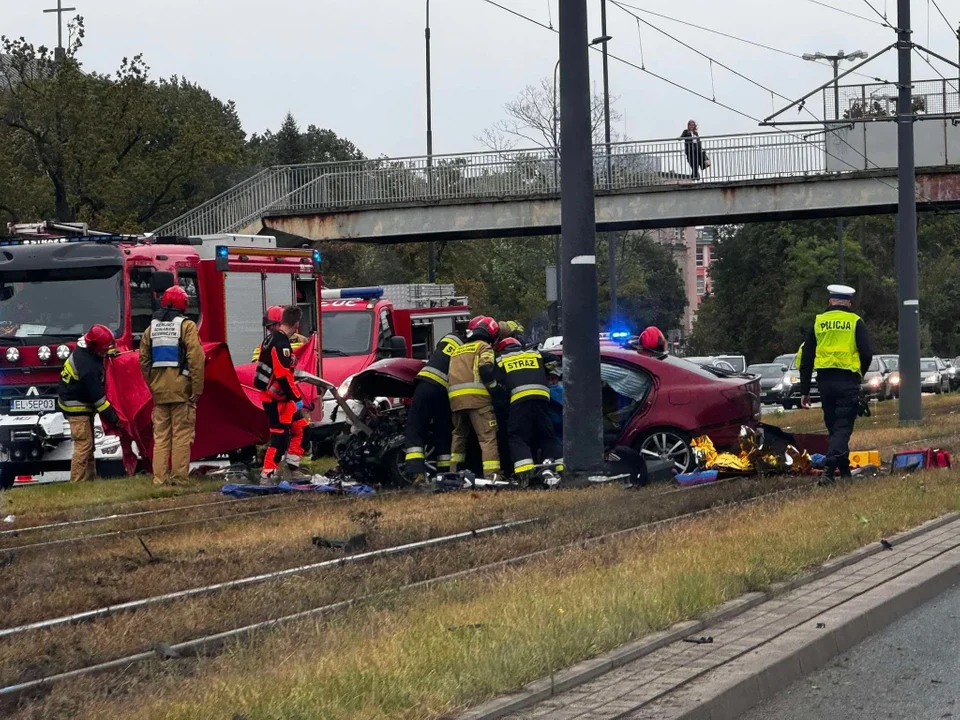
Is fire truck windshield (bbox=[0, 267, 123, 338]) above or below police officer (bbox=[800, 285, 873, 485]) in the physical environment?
above

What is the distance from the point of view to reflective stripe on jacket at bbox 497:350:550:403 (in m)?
13.6

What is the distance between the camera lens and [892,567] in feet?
27.9

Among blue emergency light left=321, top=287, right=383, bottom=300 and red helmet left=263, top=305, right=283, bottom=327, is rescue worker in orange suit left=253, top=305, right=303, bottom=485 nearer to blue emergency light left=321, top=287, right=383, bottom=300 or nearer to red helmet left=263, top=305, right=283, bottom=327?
red helmet left=263, top=305, right=283, bottom=327

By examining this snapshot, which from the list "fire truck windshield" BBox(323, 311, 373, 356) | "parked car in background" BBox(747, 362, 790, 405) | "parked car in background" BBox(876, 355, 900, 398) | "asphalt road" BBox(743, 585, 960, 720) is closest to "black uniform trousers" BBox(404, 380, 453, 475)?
"asphalt road" BBox(743, 585, 960, 720)

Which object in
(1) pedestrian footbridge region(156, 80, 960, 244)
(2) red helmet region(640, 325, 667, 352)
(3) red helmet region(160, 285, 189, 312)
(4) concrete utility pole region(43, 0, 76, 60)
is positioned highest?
(4) concrete utility pole region(43, 0, 76, 60)

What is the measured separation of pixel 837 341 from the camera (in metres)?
13.5

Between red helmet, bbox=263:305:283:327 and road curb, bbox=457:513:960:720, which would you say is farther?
red helmet, bbox=263:305:283:327

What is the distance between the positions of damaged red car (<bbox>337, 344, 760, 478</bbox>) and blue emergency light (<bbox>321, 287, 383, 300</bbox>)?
23.8 ft

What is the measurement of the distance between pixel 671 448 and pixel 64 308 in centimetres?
701

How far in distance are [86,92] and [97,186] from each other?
2744 millimetres

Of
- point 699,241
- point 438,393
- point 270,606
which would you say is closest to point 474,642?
point 270,606

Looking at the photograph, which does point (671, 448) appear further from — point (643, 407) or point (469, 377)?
point (469, 377)

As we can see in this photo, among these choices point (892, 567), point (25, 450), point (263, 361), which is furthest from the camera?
point (25, 450)

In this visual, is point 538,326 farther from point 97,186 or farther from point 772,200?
point 97,186
